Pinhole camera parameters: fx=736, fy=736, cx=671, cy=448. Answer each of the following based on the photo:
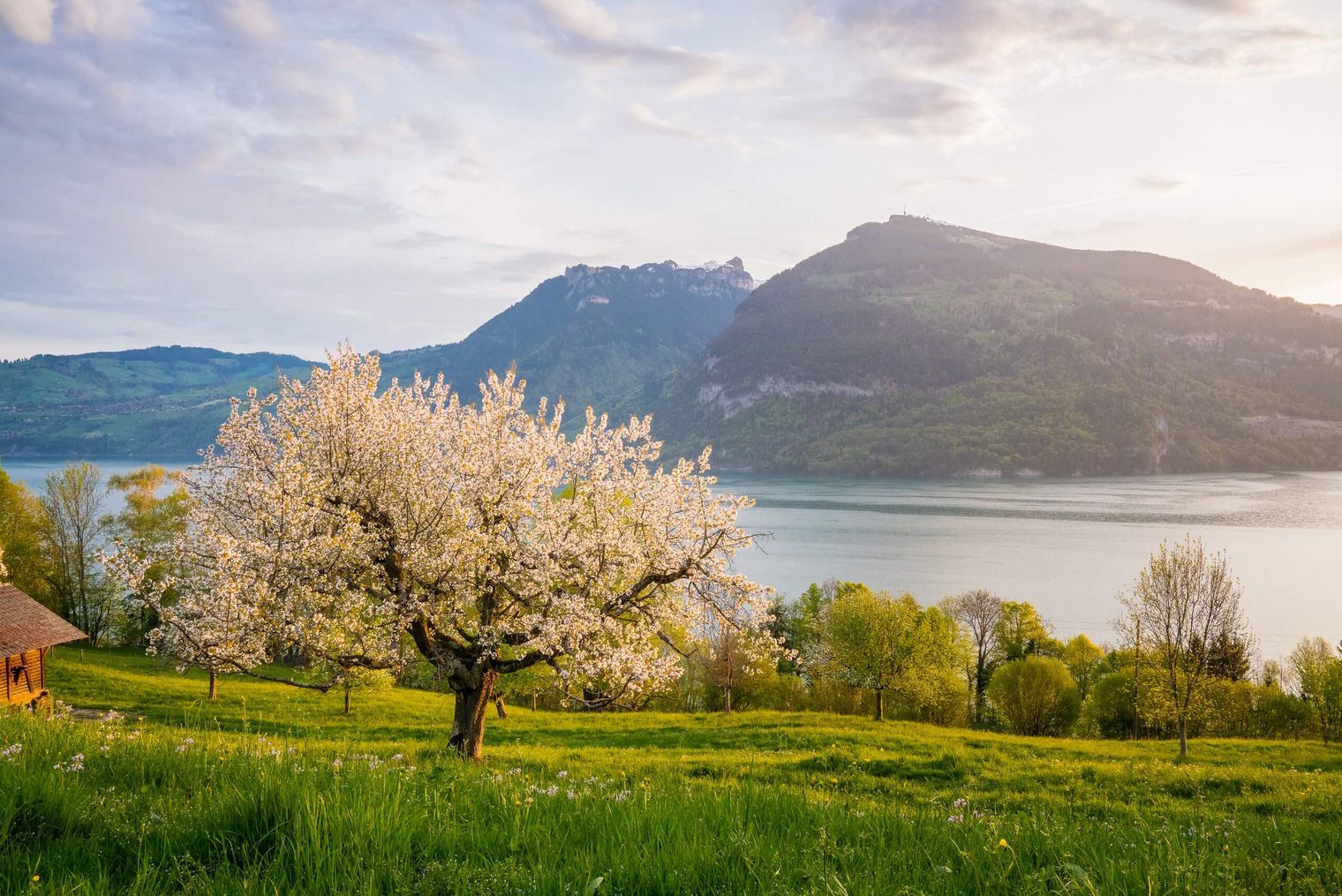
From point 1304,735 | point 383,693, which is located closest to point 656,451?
point 383,693

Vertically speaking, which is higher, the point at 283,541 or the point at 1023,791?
the point at 283,541

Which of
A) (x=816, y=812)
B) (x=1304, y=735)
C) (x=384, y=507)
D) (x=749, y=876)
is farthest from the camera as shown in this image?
(x=1304, y=735)

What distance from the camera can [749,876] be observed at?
11.4 ft

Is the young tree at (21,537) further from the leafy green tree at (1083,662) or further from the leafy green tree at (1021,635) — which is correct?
the leafy green tree at (1083,662)

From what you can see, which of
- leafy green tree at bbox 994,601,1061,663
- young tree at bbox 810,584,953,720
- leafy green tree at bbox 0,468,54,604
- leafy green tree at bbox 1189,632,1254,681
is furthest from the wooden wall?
leafy green tree at bbox 994,601,1061,663

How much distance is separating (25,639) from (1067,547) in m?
137

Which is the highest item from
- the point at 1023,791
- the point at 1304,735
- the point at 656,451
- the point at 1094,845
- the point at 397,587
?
the point at 656,451

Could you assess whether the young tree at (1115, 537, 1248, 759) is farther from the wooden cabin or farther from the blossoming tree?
the wooden cabin

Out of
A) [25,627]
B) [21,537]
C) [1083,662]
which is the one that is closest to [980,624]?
[1083,662]

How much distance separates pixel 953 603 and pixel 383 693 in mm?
55271

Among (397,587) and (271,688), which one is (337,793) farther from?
(271,688)

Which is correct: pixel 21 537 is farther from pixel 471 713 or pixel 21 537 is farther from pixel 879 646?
pixel 879 646

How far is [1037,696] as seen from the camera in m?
56.1

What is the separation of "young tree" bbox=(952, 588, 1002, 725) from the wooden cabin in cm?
6861
